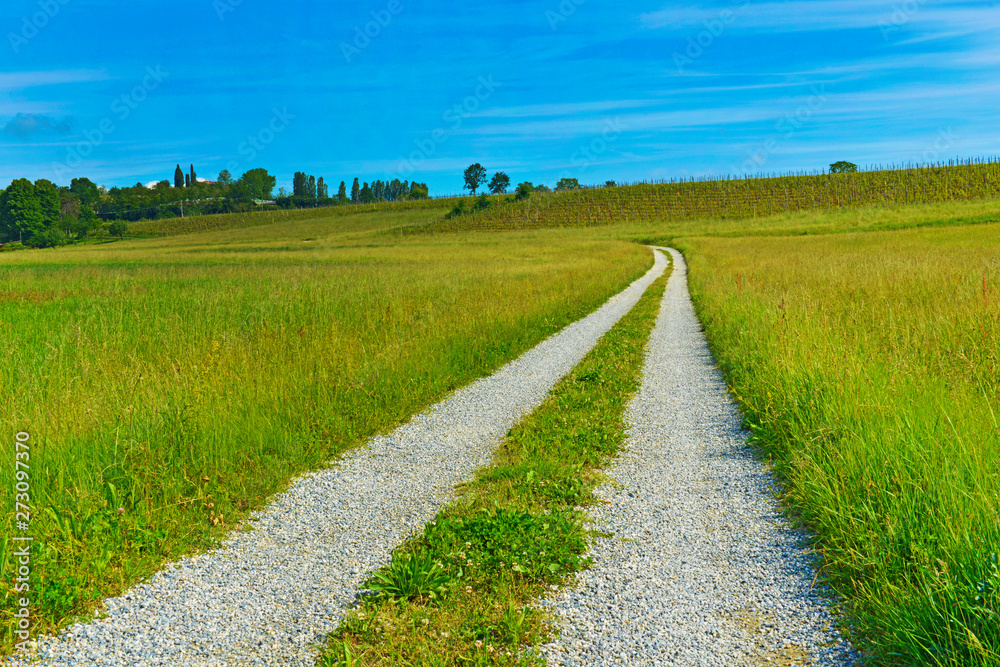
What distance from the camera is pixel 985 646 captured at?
305 centimetres

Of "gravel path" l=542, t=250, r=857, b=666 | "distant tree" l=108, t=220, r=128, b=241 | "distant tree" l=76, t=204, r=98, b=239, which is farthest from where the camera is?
"distant tree" l=108, t=220, r=128, b=241

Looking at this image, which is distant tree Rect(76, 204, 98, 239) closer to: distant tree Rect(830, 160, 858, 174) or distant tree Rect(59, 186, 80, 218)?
distant tree Rect(59, 186, 80, 218)

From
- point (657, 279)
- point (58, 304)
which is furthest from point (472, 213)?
point (58, 304)

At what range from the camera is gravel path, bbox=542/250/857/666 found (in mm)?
3689

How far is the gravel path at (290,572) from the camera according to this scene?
150 inches

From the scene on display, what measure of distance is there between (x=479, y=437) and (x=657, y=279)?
26.8 meters

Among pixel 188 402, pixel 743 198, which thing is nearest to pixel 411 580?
pixel 188 402

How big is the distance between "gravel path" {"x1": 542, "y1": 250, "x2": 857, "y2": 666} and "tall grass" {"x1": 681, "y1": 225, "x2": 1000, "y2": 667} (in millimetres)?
304

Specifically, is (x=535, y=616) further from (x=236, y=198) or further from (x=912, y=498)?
(x=236, y=198)

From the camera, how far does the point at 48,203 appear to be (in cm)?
13525

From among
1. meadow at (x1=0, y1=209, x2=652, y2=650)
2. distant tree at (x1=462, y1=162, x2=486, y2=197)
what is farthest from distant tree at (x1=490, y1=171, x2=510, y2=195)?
meadow at (x1=0, y1=209, x2=652, y2=650)

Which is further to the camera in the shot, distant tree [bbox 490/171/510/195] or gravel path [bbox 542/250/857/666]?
distant tree [bbox 490/171/510/195]

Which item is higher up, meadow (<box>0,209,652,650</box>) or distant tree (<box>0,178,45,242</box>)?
distant tree (<box>0,178,45,242</box>)

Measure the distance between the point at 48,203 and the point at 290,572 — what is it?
167791mm
